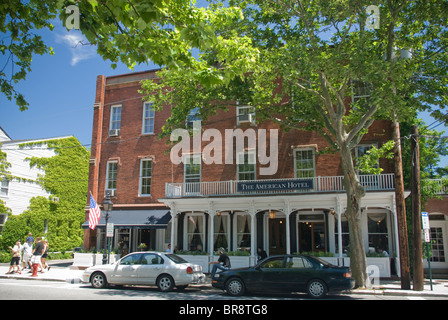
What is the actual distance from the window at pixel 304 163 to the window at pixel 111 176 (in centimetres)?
1205

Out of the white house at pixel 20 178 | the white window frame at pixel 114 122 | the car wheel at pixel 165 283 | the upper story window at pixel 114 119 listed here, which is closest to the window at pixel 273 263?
the car wheel at pixel 165 283

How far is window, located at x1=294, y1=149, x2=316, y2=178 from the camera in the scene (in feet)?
70.0

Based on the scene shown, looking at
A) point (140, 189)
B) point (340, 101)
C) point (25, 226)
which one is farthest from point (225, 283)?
point (25, 226)

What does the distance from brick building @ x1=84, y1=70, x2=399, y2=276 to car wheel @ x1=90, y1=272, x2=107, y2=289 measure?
6.57 metres

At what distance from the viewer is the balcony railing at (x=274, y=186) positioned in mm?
18859

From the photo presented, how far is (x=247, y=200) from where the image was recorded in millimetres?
20062

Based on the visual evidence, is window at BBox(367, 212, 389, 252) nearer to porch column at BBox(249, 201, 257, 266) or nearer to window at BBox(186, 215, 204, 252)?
porch column at BBox(249, 201, 257, 266)

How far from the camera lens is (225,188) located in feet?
70.5

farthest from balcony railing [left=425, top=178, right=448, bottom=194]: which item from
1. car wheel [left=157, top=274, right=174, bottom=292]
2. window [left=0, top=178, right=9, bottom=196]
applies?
window [left=0, top=178, right=9, bottom=196]

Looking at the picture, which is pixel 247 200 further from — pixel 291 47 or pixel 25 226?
pixel 25 226

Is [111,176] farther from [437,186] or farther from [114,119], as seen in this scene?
[437,186]
